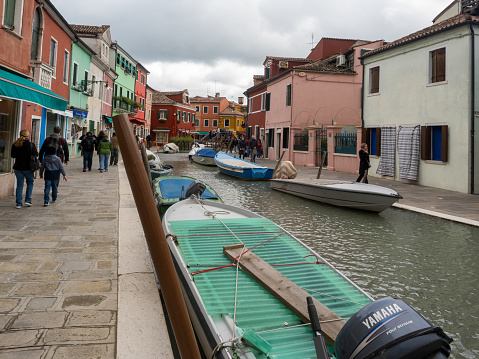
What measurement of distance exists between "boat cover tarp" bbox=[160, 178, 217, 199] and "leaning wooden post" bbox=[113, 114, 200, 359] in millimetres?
7185

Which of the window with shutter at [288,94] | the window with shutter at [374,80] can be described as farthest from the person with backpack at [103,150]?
the window with shutter at [288,94]

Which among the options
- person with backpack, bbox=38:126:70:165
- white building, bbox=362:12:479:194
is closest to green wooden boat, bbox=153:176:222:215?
person with backpack, bbox=38:126:70:165

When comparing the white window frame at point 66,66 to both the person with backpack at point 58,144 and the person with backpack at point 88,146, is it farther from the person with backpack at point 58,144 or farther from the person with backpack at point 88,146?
the person with backpack at point 58,144

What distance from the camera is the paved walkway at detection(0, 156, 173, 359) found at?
Result: 2889mm

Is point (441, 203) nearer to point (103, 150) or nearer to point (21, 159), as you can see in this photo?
point (21, 159)

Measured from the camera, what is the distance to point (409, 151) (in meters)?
16.4

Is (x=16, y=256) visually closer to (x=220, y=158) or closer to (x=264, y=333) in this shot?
(x=264, y=333)

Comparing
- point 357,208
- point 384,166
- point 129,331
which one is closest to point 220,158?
point 384,166

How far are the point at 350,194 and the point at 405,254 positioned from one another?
3919mm

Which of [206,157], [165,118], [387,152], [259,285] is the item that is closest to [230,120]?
[165,118]

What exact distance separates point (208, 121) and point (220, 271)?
77414 mm

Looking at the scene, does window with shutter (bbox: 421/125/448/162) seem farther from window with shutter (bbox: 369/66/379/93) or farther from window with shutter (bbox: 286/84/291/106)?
window with shutter (bbox: 286/84/291/106)

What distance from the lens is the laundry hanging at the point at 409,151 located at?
16031 mm

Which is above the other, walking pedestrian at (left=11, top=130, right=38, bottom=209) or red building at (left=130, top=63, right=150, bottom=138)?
red building at (left=130, top=63, right=150, bottom=138)
